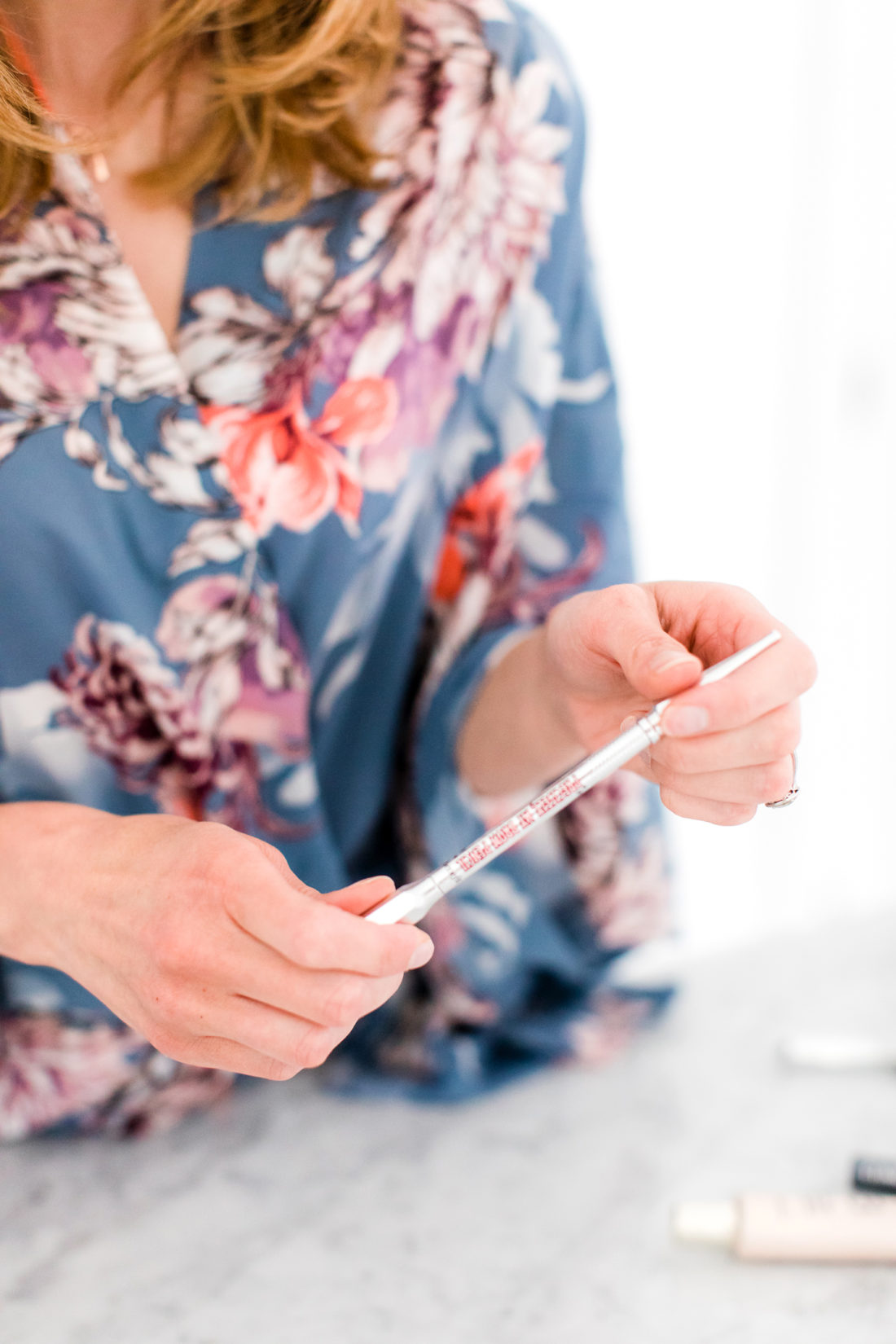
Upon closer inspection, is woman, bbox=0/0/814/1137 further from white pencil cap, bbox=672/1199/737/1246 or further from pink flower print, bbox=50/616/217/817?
white pencil cap, bbox=672/1199/737/1246

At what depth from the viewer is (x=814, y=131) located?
0.90m

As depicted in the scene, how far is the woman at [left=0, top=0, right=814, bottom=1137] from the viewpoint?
32 cm

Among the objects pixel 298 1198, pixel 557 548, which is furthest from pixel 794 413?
pixel 298 1198

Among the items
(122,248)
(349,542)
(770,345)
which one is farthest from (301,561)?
(770,345)

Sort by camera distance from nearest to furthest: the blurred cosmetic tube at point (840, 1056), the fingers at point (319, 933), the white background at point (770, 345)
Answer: the fingers at point (319, 933) → the blurred cosmetic tube at point (840, 1056) → the white background at point (770, 345)

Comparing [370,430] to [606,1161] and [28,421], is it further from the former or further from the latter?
[606,1161]

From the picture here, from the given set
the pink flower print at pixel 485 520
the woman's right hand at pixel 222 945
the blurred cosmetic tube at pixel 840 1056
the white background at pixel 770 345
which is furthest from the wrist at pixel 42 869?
the white background at pixel 770 345

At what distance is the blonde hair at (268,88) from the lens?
39cm

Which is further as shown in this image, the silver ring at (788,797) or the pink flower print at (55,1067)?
the pink flower print at (55,1067)

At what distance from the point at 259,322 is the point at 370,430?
0.19ft

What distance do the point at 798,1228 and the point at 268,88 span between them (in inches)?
17.6

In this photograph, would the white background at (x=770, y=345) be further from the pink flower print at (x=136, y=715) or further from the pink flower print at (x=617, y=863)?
the pink flower print at (x=136, y=715)

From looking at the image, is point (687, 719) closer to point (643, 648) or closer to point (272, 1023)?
point (643, 648)

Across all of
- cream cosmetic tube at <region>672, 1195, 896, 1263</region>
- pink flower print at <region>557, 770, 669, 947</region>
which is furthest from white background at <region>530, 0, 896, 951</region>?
cream cosmetic tube at <region>672, 1195, 896, 1263</region>
